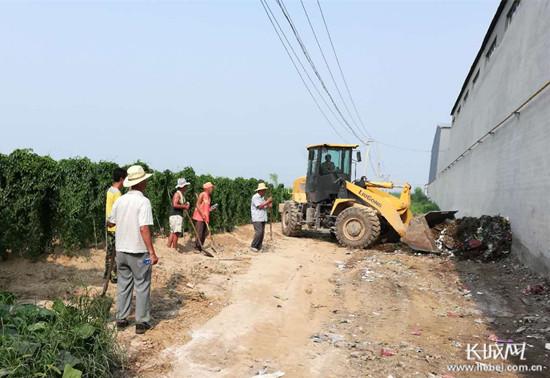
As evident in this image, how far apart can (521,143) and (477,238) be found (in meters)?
2.28

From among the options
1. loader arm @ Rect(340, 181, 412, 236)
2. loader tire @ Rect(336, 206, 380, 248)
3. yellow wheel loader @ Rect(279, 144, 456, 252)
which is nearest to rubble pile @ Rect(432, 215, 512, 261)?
yellow wheel loader @ Rect(279, 144, 456, 252)

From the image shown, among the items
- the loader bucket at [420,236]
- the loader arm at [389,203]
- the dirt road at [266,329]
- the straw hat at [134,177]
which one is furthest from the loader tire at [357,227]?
the straw hat at [134,177]

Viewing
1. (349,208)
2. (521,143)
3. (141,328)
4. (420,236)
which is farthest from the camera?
(349,208)

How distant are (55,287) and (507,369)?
5626 millimetres

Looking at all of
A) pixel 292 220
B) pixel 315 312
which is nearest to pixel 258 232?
pixel 292 220

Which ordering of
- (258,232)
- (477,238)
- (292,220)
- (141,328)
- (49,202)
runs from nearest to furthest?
(141,328) < (49,202) < (477,238) < (258,232) < (292,220)

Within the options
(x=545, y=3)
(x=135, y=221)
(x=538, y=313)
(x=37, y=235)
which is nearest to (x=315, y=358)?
(x=135, y=221)

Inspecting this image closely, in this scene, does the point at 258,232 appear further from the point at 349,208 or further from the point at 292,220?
the point at 292,220

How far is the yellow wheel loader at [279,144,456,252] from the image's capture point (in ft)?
37.7

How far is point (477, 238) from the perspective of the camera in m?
10.4

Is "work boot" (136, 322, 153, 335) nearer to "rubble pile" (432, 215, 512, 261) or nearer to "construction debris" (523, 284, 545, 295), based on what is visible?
"construction debris" (523, 284, 545, 295)

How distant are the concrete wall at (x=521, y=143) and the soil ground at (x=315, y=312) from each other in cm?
93

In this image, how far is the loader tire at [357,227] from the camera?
11523 mm

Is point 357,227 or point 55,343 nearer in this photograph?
point 55,343
